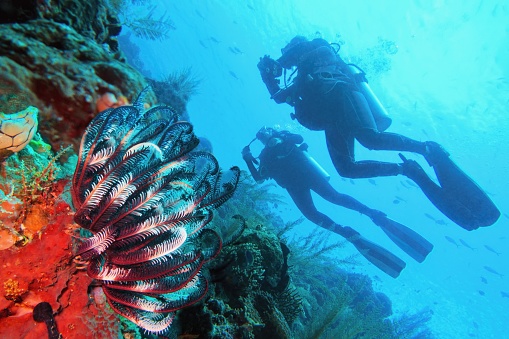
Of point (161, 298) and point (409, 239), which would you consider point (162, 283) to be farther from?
point (409, 239)

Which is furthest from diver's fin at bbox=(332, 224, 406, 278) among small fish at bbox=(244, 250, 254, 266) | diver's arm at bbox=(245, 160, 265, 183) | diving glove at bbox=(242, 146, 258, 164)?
small fish at bbox=(244, 250, 254, 266)

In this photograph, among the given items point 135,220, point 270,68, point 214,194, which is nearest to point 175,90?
point 270,68

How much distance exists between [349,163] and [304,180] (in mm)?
2733

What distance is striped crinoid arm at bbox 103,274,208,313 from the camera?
1688 mm

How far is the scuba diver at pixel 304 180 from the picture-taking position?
916 cm

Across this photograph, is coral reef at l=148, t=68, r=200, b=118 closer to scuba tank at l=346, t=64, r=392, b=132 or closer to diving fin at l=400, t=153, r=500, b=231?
scuba tank at l=346, t=64, r=392, b=132

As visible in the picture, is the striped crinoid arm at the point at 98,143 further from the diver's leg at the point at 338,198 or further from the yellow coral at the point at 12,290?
the diver's leg at the point at 338,198

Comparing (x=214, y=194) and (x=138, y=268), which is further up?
(x=214, y=194)

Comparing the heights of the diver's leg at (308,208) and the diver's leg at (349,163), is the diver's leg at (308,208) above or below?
below

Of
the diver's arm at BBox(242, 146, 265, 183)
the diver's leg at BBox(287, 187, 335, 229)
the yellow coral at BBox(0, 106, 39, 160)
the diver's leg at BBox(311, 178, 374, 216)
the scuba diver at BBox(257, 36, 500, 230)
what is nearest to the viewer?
the yellow coral at BBox(0, 106, 39, 160)

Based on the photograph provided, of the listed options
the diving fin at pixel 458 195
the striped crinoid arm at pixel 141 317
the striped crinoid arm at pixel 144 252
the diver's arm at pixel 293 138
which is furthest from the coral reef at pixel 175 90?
the diving fin at pixel 458 195

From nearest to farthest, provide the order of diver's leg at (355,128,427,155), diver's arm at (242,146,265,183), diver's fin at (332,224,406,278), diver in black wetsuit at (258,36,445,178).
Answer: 1. diver's leg at (355,128,427,155)
2. diver in black wetsuit at (258,36,445,178)
3. diver's fin at (332,224,406,278)
4. diver's arm at (242,146,265,183)

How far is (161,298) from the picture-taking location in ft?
6.20

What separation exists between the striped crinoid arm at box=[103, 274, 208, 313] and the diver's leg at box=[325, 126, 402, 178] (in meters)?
6.52
